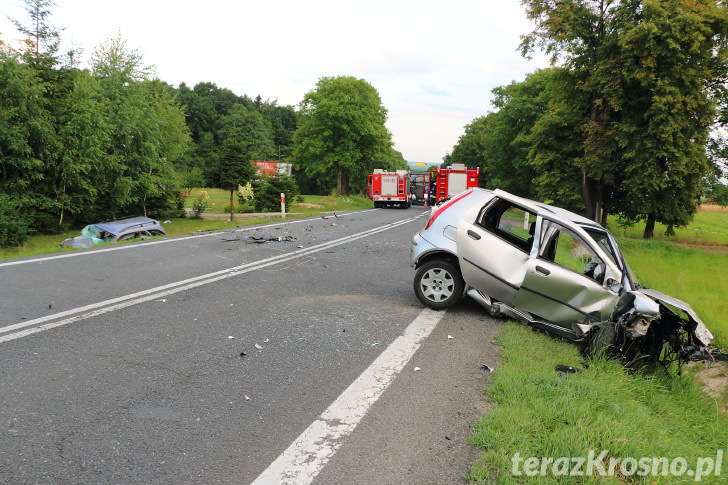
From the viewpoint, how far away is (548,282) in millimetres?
5289

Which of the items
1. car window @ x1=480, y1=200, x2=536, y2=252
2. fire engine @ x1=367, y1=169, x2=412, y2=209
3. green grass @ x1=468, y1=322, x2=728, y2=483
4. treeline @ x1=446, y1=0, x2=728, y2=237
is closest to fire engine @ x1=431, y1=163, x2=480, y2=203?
treeline @ x1=446, y1=0, x2=728, y2=237

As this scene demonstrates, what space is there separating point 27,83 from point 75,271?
1821 centimetres

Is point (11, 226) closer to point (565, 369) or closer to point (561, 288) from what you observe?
point (561, 288)

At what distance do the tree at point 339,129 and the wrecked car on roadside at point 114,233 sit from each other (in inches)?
1207

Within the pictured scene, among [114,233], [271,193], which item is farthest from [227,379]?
[271,193]

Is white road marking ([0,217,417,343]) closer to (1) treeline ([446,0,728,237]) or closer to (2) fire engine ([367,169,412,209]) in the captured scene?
(1) treeline ([446,0,728,237])

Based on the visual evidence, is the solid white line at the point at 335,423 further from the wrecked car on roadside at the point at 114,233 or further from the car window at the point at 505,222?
the wrecked car on roadside at the point at 114,233

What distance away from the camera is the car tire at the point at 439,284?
6137 mm

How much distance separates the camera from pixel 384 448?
2.91 metres

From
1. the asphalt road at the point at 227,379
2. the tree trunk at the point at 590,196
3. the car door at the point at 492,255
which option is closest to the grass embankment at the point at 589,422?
the asphalt road at the point at 227,379

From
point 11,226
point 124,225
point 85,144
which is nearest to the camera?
point 124,225

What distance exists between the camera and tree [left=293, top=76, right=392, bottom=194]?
4625 centimetres

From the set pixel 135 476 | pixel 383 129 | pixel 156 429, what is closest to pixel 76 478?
pixel 135 476

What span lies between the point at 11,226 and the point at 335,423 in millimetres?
20675
